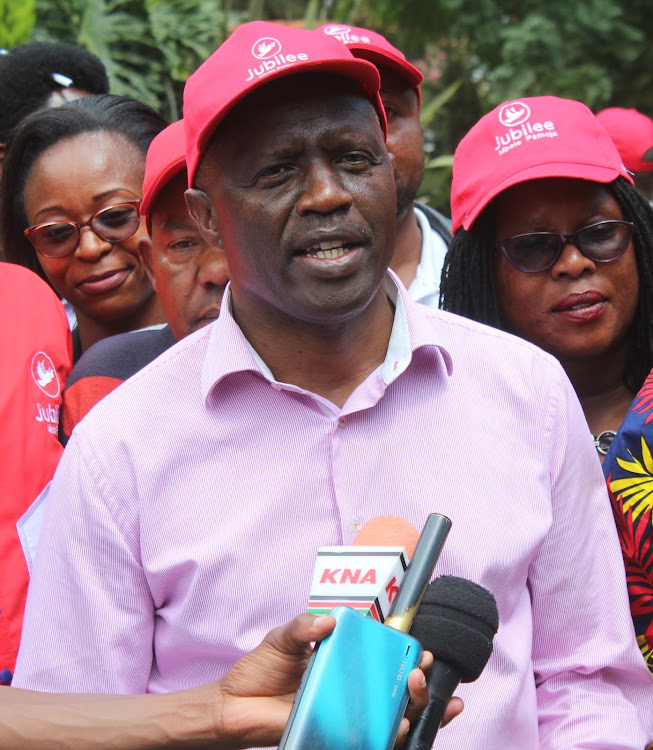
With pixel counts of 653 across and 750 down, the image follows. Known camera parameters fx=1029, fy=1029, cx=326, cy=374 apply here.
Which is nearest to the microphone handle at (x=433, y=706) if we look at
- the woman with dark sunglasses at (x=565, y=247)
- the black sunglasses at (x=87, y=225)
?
the woman with dark sunglasses at (x=565, y=247)

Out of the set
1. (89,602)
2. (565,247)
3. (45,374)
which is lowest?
(89,602)

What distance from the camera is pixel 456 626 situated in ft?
5.89

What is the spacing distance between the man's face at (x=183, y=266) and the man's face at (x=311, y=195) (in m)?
0.89

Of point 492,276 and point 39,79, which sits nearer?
point 492,276

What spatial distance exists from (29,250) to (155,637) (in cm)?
215

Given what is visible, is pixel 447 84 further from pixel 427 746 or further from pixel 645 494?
pixel 427 746

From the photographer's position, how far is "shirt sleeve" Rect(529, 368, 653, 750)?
239 cm

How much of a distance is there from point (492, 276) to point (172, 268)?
103cm

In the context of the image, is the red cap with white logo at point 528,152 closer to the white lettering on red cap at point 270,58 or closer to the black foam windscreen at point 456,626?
the white lettering on red cap at point 270,58

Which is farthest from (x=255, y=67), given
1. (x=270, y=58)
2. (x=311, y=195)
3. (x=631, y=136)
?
(x=631, y=136)

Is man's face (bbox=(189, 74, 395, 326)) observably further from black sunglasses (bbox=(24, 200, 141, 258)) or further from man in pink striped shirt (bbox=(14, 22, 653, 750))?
black sunglasses (bbox=(24, 200, 141, 258))

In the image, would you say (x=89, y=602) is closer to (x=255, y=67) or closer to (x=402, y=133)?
(x=255, y=67)

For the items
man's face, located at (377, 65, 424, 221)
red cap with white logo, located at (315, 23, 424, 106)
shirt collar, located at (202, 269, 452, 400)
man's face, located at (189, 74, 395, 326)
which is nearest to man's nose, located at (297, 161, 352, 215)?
man's face, located at (189, 74, 395, 326)

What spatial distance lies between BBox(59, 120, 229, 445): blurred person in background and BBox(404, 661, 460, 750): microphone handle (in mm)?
1739
